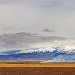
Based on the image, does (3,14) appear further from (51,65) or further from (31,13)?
(51,65)

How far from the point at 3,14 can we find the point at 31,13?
314 mm

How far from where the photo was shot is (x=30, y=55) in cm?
293

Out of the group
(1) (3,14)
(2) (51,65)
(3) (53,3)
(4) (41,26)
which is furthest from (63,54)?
(1) (3,14)
